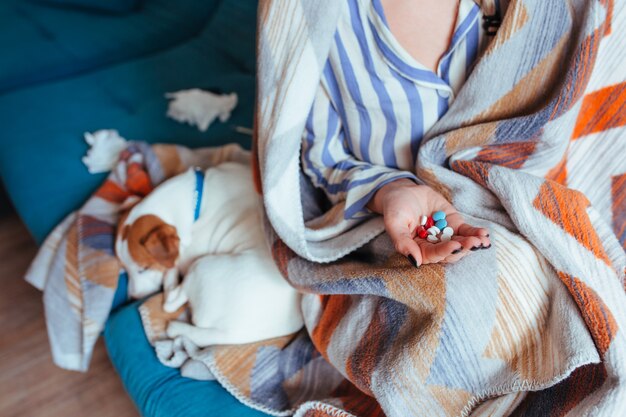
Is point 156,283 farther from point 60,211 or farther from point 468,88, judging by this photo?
point 468,88

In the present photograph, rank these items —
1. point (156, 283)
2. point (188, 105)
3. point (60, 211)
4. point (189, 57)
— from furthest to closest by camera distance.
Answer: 1. point (189, 57)
2. point (188, 105)
3. point (60, 211)
4. point (156, 283)

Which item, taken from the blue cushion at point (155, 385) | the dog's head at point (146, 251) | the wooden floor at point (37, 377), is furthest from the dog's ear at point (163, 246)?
the wooden floor at point (37, 377)

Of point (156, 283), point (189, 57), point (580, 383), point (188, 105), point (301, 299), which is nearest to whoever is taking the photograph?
point (580, 383)

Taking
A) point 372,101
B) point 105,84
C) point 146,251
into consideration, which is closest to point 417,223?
point 372,101

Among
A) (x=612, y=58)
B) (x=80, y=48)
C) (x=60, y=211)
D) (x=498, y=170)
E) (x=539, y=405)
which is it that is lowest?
(x=60, y=211)

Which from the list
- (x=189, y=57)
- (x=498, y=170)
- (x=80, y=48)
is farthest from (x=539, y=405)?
(x=80, y=48)

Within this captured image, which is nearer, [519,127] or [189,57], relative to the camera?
[519,127]

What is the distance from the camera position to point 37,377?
4.02 feet

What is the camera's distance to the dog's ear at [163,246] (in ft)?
3.23

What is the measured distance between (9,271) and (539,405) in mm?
1296

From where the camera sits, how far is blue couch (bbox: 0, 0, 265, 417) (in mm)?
1208

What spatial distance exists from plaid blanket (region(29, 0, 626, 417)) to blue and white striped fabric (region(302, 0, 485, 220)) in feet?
0.11

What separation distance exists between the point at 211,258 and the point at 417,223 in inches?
16.4

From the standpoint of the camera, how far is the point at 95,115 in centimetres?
140
